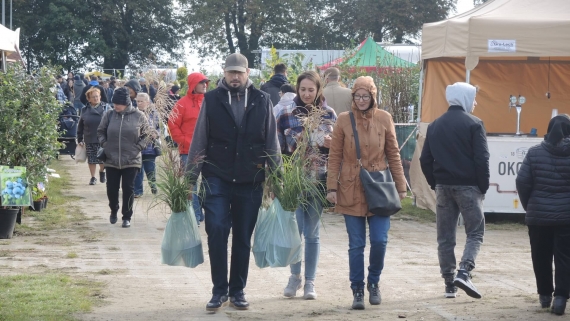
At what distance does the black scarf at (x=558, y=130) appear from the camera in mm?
7285

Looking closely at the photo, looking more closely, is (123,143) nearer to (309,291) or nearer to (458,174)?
(309,291)

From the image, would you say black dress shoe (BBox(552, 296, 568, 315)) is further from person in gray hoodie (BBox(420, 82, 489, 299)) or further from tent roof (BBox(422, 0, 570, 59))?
tent roof (BBox(422, 0, 570, 59))

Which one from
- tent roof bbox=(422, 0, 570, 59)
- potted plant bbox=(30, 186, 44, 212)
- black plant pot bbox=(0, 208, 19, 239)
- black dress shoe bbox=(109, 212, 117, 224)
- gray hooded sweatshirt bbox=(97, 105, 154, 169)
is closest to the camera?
black plant pot bbox=(0, 208, 19, 239)

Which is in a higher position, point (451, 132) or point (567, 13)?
point (567, 13)

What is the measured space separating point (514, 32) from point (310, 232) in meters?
6.03

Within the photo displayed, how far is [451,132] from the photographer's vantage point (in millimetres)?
7812

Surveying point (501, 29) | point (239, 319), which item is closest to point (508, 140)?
point (501, 29)

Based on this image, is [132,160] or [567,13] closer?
[132,160]

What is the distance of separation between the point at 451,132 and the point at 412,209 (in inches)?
281

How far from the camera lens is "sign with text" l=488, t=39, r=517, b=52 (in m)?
12.6

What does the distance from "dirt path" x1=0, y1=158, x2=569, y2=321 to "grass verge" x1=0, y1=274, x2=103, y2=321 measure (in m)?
0.16

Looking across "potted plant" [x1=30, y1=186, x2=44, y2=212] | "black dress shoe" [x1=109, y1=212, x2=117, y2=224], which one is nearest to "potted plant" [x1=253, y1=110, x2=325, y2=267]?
"black dress shoe" [x1=109, y1=212, x2=117, y2=224]

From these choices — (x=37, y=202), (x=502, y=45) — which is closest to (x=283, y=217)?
(x=502, y=45)

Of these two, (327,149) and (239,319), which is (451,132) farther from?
(239,319)
